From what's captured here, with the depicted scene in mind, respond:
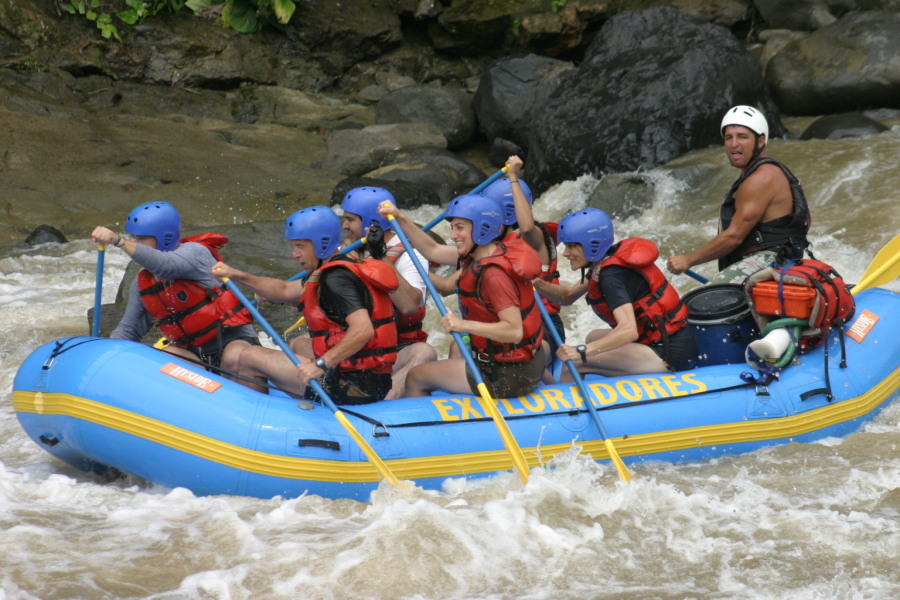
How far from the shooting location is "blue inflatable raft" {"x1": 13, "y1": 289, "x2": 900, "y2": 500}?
454 centimetres

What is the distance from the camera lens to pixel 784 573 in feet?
12.8

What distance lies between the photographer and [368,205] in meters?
5.05

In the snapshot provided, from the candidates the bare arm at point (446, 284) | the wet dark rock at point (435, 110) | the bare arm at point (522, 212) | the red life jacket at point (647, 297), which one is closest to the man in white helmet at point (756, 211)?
the red life jacket at point (647, 297)

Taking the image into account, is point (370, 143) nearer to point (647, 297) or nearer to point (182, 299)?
point (182, 299)

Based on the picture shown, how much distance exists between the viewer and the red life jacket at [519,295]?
4.43 metres

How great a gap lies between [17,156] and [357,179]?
409cm

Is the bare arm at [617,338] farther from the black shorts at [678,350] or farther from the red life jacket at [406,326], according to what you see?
the red life jacket at [406,326]

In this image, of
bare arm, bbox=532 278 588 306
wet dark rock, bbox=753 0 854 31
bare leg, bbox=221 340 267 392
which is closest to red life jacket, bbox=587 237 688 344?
bare arm, bbox=532 278 588 306

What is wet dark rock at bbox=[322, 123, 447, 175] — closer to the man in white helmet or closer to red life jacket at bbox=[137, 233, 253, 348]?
red life jacket at bbox=[137, 233, 253, 348]

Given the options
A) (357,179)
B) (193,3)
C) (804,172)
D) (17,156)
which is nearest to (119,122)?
(17,156)

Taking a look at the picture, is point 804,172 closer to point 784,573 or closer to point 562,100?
point 562,100

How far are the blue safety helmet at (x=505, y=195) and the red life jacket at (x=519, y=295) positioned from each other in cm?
63

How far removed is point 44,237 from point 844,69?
9.07 m

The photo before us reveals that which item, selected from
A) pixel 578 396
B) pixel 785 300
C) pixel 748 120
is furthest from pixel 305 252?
pixel 748 120
